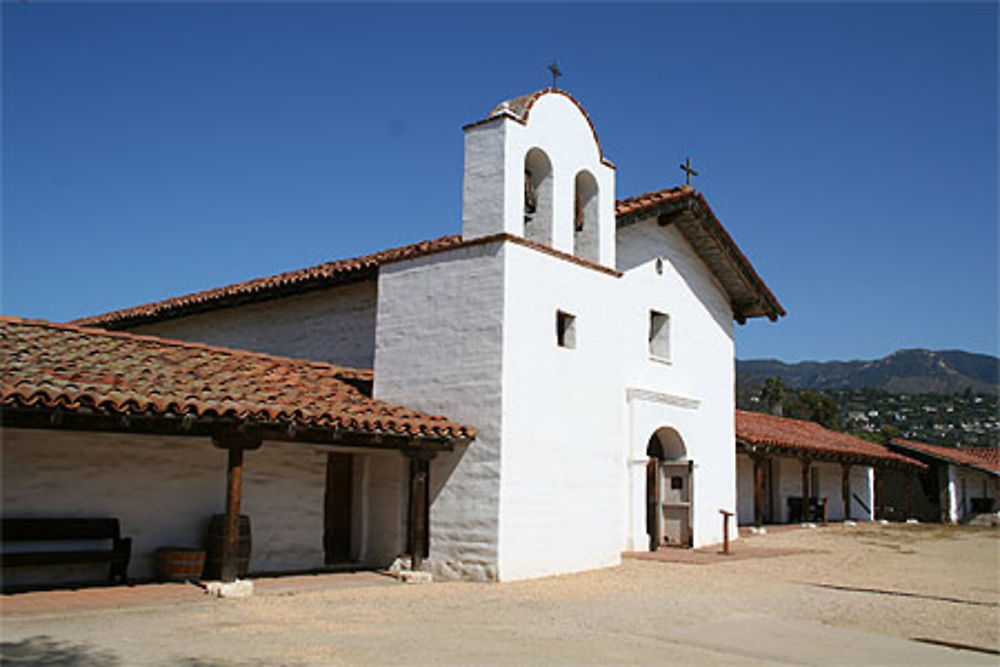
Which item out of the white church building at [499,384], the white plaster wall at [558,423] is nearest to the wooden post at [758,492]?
the white church building at [499,384]

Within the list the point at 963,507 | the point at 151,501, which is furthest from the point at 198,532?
the point at 963,507

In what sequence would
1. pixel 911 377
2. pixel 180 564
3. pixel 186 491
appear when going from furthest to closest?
pixel 911 377
pixel 186 491
pixel 180 564

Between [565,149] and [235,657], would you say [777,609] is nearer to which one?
[235,657]

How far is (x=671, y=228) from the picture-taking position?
1897cm

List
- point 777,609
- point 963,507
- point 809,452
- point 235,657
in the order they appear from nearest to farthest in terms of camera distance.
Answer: point 235,657 → point 777,609 → point 809,452 → point 963,507

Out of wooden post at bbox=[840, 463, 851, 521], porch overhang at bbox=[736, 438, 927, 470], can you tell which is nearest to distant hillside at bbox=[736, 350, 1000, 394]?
porch overhang at bbox=[736, 438, 927, 470]

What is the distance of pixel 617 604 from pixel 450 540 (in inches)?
125

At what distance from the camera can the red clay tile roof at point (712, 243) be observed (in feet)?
56.9

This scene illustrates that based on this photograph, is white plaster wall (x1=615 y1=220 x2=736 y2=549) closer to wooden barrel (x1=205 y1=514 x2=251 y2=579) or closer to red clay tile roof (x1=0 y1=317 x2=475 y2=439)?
red clay tile roof (x1=0 y1=317 x2=475 y2=439)

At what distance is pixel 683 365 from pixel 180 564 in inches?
432

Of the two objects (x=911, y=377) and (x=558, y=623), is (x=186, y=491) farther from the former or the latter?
(x=911, y=377)

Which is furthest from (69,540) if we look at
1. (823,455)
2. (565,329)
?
(823,455)

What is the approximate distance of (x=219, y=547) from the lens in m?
11.9

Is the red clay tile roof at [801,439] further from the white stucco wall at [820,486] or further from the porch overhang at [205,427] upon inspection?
the porch overhang at [205,427]
